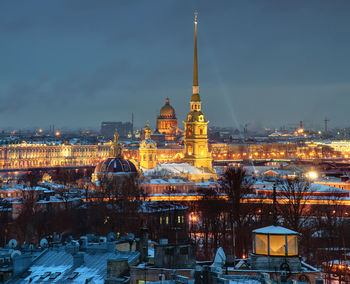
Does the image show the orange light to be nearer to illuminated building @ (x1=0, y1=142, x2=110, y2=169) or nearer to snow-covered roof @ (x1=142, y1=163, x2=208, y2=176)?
snow-covered roof @ (x1=142, y1=163, x2=208, y2=176)

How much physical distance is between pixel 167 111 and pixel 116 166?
118m

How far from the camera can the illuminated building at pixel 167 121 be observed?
195000 millimetres

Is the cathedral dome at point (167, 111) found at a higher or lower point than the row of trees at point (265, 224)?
higher

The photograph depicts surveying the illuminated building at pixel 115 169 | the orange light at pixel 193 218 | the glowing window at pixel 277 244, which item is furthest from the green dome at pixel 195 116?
the glowing window at pixel 277 244

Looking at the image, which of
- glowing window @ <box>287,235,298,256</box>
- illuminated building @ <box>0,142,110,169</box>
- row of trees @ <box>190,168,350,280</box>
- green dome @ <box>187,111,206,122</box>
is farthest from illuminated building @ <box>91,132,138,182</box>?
illuminated building @ <box>0,142,110,169</box>

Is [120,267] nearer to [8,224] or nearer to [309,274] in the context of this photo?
[309,274]

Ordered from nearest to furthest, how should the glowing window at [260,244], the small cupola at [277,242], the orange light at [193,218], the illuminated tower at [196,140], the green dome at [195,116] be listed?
1. the small cupola at [277,242]
2. the glowing window at [260,244]
3. the orange light at [193,218]
4. the illuminated tower at [196,140]
5. the green dome at [195,116]

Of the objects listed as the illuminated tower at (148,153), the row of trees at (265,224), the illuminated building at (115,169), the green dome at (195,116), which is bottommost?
the row of trees at (265,224)

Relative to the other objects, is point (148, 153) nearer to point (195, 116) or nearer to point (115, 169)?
point (195, 116)

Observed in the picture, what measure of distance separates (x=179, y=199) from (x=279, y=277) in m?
47.4

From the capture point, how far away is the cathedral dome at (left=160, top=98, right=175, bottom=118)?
639 ft

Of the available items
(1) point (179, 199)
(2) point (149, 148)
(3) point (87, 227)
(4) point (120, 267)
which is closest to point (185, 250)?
(4) point (120, 267)

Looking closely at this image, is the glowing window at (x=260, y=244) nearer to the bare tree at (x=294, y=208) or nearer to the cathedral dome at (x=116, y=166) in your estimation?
the bare tree at (x=294, y=208)

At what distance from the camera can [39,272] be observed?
22.7 m
